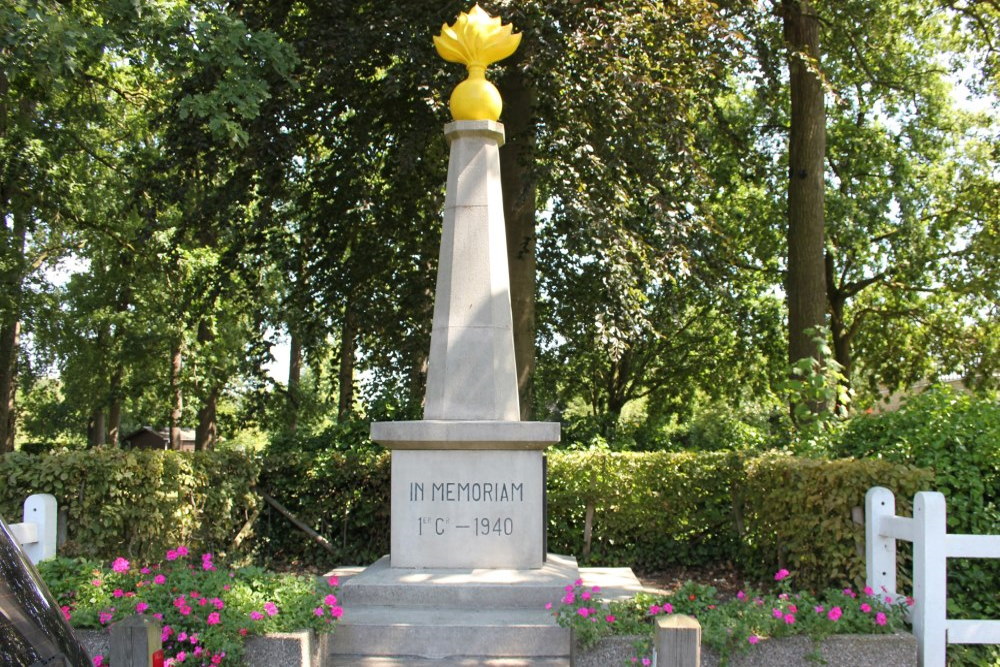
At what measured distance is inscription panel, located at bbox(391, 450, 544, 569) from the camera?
767 centimetres

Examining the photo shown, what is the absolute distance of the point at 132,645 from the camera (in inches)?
147

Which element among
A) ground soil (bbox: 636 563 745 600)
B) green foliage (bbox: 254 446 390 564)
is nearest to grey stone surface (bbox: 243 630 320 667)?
ground soil (bbox: 636 563 745 600)

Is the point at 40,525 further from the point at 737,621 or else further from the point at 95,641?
the point at 737,621

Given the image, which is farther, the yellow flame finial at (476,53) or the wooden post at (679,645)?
the yellow flame finial at (476,53)

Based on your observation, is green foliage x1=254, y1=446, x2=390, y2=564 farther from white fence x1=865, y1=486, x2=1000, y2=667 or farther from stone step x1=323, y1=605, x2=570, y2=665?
white fence x1=865, y1=486, x2=1000, y2=667

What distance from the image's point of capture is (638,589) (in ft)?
26.2

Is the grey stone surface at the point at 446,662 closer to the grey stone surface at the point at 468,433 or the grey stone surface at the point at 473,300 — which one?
the grey stone surface at the point at 468,433

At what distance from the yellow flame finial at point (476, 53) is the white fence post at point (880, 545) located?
14.9ft

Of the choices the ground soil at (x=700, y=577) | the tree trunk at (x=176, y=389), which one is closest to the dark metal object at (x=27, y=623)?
the ground soil at (x=700, y=577)

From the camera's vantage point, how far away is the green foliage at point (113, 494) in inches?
316

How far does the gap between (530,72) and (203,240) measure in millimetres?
5039

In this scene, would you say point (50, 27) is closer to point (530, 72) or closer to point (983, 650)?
point (530, 72)

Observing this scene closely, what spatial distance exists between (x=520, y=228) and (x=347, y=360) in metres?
4.85

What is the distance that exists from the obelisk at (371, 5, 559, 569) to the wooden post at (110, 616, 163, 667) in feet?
12.9
